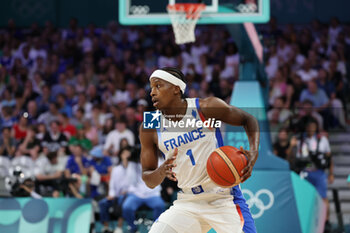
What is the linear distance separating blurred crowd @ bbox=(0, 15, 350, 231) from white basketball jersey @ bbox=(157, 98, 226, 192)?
175 inches

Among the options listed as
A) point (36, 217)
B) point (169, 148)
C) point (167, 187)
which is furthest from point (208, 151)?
point (167, 187)

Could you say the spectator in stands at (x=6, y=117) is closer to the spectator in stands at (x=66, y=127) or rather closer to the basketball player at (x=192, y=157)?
the spectator in stands at (x=66, y=127)

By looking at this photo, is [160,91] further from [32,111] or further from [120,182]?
[32,111]

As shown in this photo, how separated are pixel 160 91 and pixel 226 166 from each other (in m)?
0.85

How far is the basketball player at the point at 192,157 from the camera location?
436cm

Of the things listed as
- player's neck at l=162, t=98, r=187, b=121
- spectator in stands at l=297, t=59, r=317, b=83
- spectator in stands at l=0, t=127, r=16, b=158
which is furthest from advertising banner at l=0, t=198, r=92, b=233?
spectator in stands at l=297, t=59, r=317, b=83

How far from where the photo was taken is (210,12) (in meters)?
7.01

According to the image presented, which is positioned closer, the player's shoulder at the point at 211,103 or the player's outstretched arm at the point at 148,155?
the player's outstretched arm at the point at 148,155

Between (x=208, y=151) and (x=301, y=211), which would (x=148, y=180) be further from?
(x=301, y=211)

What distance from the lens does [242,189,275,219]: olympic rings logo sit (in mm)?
7422

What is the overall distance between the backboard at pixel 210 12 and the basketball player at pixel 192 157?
2.52 metres

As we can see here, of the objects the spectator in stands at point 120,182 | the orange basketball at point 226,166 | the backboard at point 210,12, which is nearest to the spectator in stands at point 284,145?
the spectator in stands at point 120,182

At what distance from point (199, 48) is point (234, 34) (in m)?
5.54

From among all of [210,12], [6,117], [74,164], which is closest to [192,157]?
[210,12]
